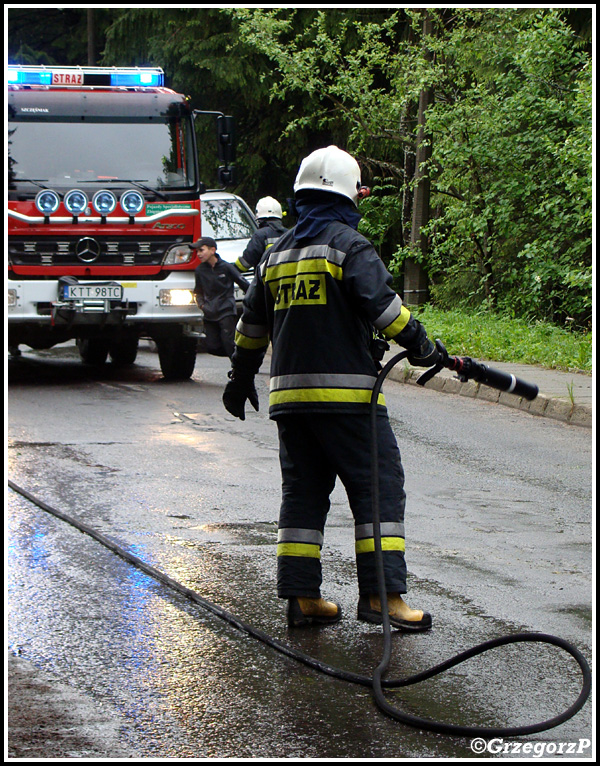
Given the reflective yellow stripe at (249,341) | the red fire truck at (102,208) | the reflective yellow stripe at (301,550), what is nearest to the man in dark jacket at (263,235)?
the red fire truck at (102,208)

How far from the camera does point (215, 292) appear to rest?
11984 millimetres

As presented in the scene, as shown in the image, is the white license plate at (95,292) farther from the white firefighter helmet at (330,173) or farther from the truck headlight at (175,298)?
the white firefighter helmet at (330,173)

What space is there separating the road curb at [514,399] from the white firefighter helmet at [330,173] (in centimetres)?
428

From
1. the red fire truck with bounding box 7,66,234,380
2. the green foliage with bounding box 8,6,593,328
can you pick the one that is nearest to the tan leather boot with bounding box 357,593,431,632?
the red fire truck with bounding box 7,66,234,380

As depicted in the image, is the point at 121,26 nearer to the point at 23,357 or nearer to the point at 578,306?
the point at 23,357

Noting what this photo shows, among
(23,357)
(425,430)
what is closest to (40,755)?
(425,430)

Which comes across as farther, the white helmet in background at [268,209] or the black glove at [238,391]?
the white helmet in background at [268,209]

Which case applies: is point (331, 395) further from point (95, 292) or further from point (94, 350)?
point (94, 350)

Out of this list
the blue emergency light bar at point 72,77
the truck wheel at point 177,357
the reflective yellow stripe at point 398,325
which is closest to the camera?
the reflective yellow stripe at point 398,325

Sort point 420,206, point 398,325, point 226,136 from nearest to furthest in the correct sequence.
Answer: point 398,325 < point 226,136 < point 420,206

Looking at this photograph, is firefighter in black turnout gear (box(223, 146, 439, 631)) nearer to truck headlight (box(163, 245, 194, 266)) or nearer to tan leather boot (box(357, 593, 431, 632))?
tan leather boot (box(357, 593, 431, 632))

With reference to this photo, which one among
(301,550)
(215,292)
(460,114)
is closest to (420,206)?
(460,114)

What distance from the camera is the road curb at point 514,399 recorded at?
10.1 metres

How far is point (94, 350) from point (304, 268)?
10.2 m
